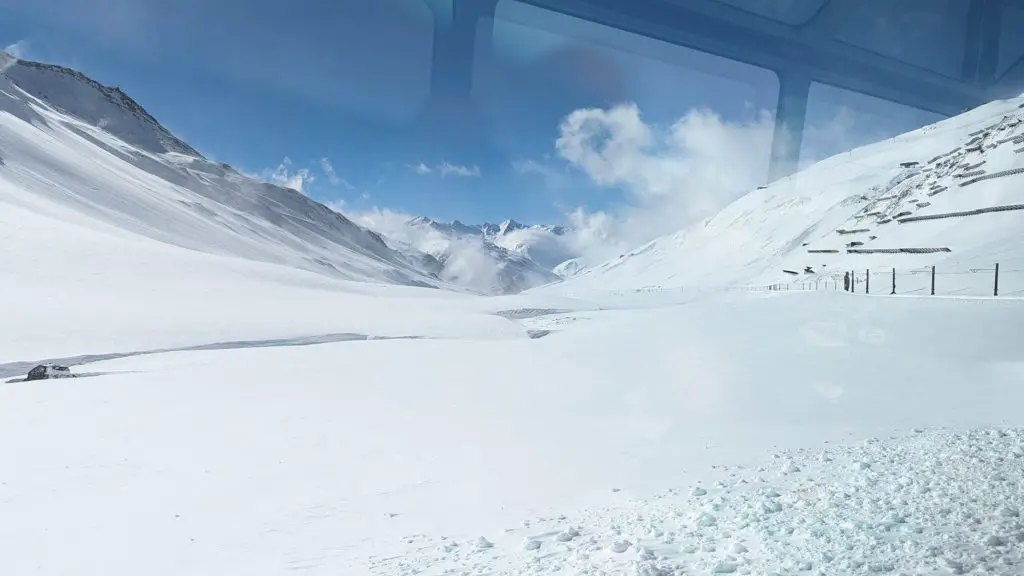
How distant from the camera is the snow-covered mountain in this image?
67.4 metres

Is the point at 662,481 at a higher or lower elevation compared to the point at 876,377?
lower

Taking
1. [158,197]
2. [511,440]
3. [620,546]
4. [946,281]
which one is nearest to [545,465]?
[511,440]

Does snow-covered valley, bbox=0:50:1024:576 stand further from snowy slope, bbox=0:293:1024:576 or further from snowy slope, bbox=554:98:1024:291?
→ snowy slope, bbox=554:98:1024:291

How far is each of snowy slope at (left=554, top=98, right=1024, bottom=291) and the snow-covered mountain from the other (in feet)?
235

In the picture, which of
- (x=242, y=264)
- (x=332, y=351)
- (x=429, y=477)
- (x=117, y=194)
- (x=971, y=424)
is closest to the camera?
(x=429, y=477)

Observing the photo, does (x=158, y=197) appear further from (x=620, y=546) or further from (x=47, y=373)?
(x=620, y=546)

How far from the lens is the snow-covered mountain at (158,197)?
6744 centimetres

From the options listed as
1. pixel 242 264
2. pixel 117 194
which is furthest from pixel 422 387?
pixel 117 194

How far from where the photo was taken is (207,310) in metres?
28.1

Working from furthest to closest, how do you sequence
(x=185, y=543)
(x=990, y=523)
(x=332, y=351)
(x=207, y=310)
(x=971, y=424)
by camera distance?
1. (x=207, y=310)
2. (x=332, y=351)
3. (x=971, y=424)
4. (x=185, y=543)
5. (x=990, y=523)

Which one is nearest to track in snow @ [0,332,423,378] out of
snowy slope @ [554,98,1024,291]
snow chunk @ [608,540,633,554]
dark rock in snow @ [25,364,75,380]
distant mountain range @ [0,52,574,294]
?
dark rock in snow @ [25,364,75,380]

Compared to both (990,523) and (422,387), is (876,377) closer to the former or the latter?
(990,523)

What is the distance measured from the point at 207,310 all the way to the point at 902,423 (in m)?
29.0

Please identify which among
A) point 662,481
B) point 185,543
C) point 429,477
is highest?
point 662,481
